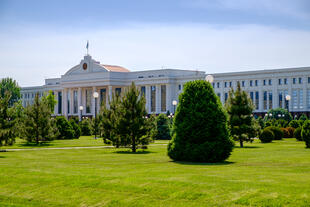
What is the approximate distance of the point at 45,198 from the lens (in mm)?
17453

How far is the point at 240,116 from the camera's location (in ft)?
143

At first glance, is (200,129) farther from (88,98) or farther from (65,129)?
(88,98)

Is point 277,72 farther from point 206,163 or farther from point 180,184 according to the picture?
point 180,184

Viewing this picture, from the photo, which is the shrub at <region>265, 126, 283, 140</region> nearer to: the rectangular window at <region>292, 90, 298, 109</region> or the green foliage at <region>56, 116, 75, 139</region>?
the green foliage at <region>56, 116, 75, 139</region>

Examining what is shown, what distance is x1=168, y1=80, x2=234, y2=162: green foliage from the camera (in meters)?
24.1

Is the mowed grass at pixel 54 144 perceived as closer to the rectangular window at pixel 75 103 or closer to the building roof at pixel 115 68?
the building roof at pixel 115 68

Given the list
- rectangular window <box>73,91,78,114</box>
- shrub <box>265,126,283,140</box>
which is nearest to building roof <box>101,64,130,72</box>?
rectangular window <box>73,91,78,114</box>

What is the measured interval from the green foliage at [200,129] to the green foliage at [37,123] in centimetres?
2341

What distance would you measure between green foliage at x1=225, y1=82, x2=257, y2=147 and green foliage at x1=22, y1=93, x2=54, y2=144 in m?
16.2

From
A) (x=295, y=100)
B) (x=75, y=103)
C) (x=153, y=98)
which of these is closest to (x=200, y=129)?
(x=295, y=100)

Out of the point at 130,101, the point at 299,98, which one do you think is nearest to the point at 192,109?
the point at 130,101

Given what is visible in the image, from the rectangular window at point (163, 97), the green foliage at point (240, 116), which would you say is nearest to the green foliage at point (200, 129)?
the green foliage at point (240, 116)

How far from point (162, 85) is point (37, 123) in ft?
256

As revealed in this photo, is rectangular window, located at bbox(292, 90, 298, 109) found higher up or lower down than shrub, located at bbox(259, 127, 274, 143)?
higher up
